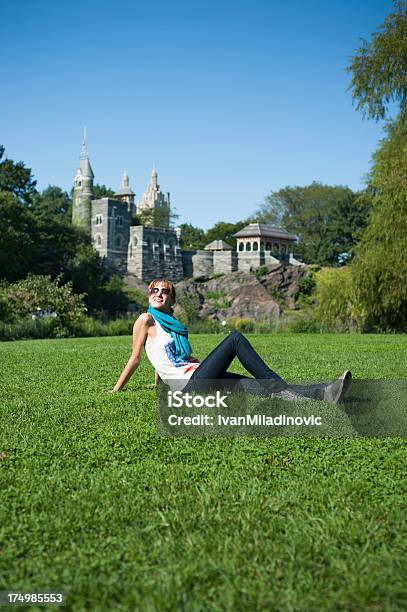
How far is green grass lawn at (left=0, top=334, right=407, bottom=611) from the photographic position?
216 centimetres

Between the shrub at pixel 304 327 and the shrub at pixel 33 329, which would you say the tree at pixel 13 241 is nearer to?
the shrub at pixel 33 329

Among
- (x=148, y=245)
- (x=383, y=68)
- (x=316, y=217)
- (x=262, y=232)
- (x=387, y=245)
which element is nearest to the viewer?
(x=383, y=68)

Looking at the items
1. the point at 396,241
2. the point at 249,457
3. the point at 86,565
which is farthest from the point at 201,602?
the point at 396,241

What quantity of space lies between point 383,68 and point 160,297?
15334mm

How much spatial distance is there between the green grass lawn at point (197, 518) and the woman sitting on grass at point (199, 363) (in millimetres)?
414

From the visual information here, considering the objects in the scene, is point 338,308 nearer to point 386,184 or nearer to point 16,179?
point 386,184

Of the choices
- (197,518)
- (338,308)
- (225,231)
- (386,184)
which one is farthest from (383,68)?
(225,231)

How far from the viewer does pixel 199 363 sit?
519cm

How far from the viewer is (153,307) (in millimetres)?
5477

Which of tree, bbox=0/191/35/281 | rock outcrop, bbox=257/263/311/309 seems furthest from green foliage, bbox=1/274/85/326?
rock outcrop, bbox=257/263/311/309

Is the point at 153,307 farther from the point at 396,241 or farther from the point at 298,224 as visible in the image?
the point at 298,224

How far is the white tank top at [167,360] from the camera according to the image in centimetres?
512

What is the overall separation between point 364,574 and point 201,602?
1.88 ft

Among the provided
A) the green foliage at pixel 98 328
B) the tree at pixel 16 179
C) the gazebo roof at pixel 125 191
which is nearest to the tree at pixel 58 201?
the gazebo roof at pixel 125 191
